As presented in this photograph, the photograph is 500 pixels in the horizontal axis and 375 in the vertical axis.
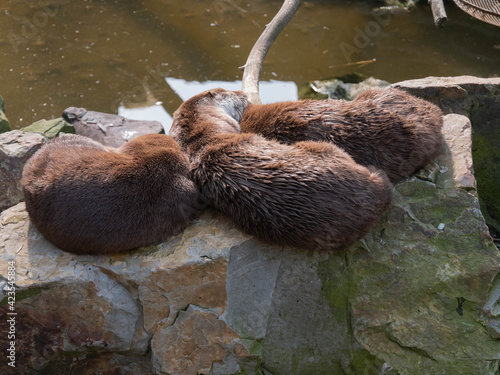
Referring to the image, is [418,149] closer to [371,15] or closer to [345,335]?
[345,335]

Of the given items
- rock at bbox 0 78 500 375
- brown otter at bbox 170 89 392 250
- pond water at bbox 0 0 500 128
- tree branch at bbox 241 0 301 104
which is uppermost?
brown otter at bbox 170 89 392 250

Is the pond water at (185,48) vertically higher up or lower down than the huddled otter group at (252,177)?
lower down

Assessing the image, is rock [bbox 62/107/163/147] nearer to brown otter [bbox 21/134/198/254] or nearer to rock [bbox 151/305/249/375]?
brown otter [bbox 21/134/198/254]

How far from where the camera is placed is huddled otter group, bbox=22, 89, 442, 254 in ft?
9.30

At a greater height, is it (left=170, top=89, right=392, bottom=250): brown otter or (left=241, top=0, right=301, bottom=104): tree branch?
(left=170, top=89, right=392, bottom=250): brown otter

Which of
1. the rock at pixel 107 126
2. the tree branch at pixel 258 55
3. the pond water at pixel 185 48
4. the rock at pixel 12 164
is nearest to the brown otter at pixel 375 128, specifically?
the tree branch at pixel 258 55

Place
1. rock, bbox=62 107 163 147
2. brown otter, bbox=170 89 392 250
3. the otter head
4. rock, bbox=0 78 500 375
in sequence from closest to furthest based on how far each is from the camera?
brown otter, bbox=170 89 392 250
rock, bbox=0 78 500 375
the otter head
rock, bbox=62 107 163 147

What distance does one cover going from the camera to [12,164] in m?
4.05

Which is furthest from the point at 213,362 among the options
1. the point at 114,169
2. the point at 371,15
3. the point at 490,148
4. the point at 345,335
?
the point at 371,15

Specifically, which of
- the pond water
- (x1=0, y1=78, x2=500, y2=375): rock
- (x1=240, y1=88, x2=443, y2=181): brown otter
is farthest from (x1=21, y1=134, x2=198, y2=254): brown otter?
the pond water

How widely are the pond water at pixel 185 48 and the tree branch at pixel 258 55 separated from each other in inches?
58.2

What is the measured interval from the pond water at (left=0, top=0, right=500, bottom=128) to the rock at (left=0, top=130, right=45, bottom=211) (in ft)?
7.93

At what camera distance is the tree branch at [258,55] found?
15.8 ft

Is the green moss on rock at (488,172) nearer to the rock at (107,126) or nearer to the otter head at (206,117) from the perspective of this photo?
the otter head at (206,117)
